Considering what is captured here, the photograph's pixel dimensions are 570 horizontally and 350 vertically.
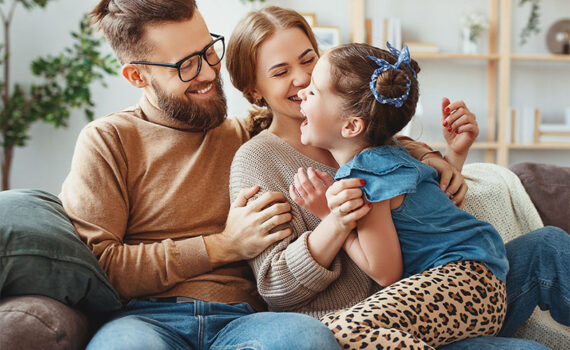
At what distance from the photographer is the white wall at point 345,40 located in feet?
12.0

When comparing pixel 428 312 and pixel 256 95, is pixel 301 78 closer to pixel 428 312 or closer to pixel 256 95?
pixel 256 95

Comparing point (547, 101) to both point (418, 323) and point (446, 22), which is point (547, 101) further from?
point (418, 323)

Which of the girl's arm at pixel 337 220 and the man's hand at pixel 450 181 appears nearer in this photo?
the girl's arm at pixel 337 220

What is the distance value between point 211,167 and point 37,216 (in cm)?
48

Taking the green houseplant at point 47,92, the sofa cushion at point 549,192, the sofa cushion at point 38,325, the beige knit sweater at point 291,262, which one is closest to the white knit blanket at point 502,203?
the sofa cushion at point 549,192

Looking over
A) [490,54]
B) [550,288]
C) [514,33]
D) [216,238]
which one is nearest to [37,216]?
[216,238]

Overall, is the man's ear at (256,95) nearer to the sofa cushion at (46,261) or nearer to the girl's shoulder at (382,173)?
the girl's shoulder at (382,173)

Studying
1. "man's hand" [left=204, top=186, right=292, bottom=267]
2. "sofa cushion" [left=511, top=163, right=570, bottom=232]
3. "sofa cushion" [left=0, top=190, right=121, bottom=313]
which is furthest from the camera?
"sofa cushion" [left=511, top=163, right=570, bottom=232]

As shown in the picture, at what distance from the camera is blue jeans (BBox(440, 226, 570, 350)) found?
140cm

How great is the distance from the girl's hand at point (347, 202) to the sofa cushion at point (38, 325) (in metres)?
0.60

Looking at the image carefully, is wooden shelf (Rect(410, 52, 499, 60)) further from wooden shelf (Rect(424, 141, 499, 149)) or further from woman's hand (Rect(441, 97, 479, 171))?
woman's hand (Rect(441, 97, 479, 171))

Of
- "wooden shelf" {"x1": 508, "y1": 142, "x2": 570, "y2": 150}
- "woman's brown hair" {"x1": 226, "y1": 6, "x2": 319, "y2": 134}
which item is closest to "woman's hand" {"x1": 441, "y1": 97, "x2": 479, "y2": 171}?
"woman's brown hair" {"x1": 226, "y1": 6, "x2": 319, "y2": 134}

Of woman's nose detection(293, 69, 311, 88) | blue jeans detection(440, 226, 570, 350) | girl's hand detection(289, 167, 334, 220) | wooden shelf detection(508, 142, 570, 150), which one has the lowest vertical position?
wooden shelf detection(508, 142, 570, 150)

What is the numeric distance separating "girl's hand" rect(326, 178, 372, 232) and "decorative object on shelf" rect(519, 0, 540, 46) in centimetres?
382
